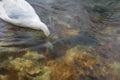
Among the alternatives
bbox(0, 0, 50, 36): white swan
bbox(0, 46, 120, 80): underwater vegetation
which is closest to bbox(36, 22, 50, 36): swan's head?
bbox(0, 0, 50, 36): white swan

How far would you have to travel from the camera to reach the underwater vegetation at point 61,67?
2248mm

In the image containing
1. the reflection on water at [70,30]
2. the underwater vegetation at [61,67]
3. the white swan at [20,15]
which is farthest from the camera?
the white swan at [20,15]

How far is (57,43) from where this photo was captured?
2555 millimetres

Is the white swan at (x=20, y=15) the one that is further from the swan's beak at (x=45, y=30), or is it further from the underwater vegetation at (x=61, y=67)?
the underwater vegetation at (x=61, y=67)

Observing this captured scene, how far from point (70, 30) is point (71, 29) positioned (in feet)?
0.07

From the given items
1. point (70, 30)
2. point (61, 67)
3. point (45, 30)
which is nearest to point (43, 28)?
point (45, 30)

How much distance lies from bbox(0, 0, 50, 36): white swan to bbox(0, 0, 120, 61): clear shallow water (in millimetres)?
57

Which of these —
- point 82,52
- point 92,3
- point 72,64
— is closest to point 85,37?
point 82,52

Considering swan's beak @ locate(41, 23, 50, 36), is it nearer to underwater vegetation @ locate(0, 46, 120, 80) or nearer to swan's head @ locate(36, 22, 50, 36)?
swan's head @ locate(36, 22, 50, 36)

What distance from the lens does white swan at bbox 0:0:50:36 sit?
264 cm

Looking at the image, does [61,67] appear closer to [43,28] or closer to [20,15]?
[43,28]

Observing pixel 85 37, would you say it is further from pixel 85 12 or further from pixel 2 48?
pixel 2 48

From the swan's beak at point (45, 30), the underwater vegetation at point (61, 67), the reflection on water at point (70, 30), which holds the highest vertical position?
the swan's beak at point (45, 30)

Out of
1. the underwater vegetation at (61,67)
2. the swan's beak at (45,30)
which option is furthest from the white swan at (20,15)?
the underwater vegetation at (61,67)
